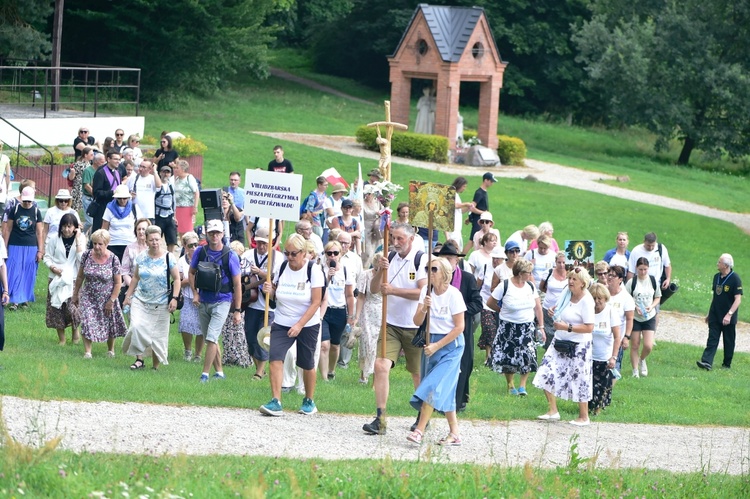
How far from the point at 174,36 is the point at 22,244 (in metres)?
28.7

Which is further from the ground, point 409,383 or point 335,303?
point 335,303

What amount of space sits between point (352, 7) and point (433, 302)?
50281 millimetres

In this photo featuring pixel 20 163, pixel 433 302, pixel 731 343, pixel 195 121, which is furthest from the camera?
pixel 195 121

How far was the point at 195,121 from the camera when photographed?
3953cm

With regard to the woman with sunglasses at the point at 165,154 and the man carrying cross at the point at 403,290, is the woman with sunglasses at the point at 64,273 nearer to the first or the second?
the man carrying cross at the point at 403,290

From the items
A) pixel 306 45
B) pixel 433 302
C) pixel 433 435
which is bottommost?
pixel 433 435

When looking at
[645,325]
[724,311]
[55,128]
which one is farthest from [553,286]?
[55,128]

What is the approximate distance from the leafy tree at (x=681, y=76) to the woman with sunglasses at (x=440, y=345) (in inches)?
1347

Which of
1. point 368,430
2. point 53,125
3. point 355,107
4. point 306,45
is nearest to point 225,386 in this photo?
point 368,430

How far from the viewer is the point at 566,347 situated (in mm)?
12484

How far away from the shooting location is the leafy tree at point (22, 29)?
37.1 m

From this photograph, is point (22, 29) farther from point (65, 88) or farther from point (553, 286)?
point (553, 286)

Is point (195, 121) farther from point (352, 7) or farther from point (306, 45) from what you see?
point (306, 45)

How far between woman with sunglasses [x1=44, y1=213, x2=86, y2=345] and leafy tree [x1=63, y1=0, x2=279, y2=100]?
28765mm
